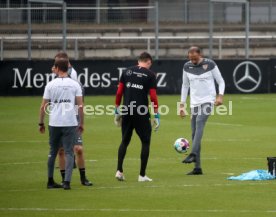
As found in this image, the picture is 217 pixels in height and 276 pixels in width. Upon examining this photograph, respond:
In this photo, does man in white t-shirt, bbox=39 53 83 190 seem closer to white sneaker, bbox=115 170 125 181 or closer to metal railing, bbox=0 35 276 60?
white sneaker, bbox=115 170 125 181

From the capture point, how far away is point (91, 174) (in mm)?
16906

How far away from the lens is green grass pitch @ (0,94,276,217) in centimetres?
1303

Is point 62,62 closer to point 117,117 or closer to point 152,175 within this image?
point 117,117

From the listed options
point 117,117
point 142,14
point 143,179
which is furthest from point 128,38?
point 143,179

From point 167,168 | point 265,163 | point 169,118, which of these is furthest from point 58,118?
point 169,118

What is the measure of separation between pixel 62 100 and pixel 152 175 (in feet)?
8.99

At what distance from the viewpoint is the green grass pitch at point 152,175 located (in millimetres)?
13031

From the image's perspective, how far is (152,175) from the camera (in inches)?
659

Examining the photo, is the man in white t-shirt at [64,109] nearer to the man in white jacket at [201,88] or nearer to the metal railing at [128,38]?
the man in white jacket at [201,88]

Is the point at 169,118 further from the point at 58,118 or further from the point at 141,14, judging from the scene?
the point at 58,118

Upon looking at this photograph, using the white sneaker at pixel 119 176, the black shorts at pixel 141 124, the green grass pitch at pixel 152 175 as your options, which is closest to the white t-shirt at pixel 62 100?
the green grass pitch at pixel 152 175

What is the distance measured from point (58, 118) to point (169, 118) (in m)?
15.0

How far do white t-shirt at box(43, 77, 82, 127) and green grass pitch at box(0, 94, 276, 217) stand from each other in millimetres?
1077

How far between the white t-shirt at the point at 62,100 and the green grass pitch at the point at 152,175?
1.08 m
